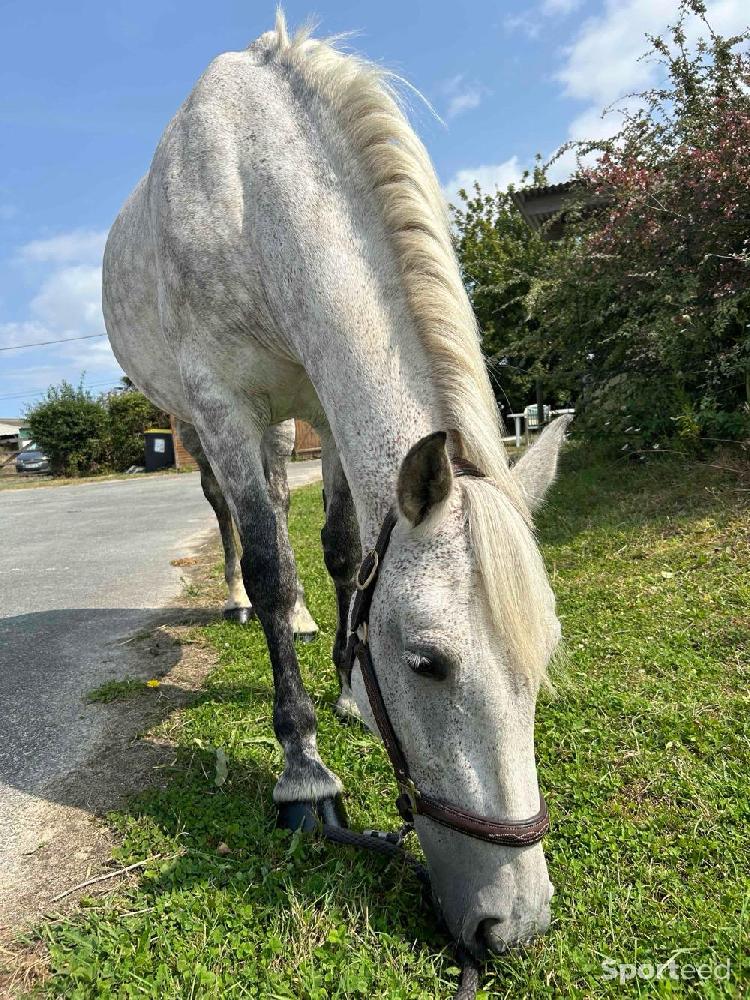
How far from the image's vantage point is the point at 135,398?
2867 centimetres

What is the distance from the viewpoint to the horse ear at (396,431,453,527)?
1511 millimetres

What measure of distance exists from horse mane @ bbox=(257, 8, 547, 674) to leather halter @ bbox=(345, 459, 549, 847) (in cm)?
14

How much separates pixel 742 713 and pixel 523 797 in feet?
4.64

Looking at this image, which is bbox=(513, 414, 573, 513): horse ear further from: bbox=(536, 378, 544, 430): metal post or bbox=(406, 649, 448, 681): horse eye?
bbox=(536, 378, 544, 430): metal post

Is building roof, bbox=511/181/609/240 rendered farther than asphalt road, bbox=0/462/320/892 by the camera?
Yes

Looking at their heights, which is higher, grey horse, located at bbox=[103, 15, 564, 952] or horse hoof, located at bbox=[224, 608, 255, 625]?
grey horse, located at bbox=[103, 15, 564, 952]

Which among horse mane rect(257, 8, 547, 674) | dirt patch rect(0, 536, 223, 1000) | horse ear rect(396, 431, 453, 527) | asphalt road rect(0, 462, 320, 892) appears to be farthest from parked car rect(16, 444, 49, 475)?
horse ear rect(396, 431, 453, 527)

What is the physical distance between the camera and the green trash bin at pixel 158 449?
26.9 m

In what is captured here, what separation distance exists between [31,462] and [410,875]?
36.3m

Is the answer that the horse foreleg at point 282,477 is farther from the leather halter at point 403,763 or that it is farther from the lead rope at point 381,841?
the leather halter at point 403,763

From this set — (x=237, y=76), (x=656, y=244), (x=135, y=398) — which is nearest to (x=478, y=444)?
(x=237, y=76)

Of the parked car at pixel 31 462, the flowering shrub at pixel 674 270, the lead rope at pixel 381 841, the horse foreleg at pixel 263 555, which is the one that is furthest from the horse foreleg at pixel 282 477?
the parked car at pixel 31 462

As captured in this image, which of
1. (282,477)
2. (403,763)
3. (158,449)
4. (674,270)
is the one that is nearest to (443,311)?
(403,763)

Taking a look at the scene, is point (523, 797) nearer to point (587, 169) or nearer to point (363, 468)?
point (363, 468)
